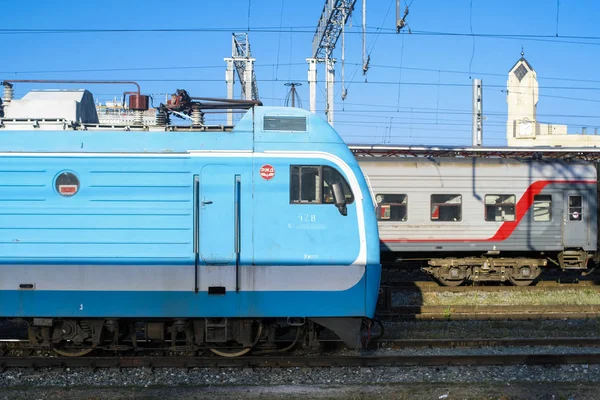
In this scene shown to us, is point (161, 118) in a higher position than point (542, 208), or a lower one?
higher

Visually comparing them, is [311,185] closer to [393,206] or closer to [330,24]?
[393,206]

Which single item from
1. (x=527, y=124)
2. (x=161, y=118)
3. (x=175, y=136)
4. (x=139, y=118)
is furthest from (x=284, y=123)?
(x=527, y=124)

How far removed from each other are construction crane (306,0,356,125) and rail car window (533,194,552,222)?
8204 millimetres

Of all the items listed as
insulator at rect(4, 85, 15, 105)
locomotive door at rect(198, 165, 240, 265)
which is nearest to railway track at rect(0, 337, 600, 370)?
locomotive door at rect(198, 165, 240, 265)

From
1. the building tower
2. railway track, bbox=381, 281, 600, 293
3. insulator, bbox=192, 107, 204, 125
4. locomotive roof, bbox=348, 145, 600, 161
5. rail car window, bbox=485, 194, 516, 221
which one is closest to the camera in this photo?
insulator, bbox=192, 107, 204, 125

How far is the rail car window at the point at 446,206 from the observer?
16.8 meters

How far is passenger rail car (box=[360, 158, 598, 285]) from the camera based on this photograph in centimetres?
1661

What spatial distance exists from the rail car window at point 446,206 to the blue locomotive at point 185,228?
29.0ft

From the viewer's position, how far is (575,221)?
1708cm

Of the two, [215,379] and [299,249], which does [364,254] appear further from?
[215,379]

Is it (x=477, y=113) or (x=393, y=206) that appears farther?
(x=477, y=113)

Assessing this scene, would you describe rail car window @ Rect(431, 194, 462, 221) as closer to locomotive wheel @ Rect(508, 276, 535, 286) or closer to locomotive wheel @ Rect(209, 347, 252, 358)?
locomotive wheel @ Rect(508, 276, 535, 286)

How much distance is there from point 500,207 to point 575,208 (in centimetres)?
236

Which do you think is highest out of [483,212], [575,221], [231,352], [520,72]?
[520,72]
